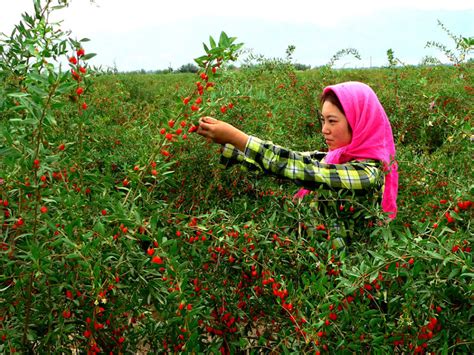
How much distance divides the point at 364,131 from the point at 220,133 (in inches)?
27.6

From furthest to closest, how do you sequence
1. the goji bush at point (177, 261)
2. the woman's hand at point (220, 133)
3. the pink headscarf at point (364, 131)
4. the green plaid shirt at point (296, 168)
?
1. the pink headscarf at point (364, 131)
2. the green plaid shirt at point (296, 168)
3. the woman's hand at point (220, 133)
4. the goji bush at point (177, 261)

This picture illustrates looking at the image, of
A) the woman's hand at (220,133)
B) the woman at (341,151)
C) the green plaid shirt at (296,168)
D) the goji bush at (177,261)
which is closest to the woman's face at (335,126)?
the woman at (341,151)

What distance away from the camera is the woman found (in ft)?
6.97

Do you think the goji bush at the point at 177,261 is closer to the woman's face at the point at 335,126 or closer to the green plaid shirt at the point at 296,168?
the green plaid shirt at the point at 296,168

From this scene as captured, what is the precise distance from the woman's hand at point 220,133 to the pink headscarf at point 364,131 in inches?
17.0

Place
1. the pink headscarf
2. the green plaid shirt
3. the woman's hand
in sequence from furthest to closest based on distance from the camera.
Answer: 1. the pink headscarf
2. the green plaid shirt
3. the woman's hand

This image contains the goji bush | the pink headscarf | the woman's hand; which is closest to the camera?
the goji bush

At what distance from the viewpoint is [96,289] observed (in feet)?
4.73

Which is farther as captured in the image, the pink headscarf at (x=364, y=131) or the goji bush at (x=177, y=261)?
the pink headscarf at (x=364, y=131)

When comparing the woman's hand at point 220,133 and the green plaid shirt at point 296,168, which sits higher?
the woman's hand at point 220,133

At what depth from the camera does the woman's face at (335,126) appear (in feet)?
8.13

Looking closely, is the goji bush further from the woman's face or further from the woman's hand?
the woman's face

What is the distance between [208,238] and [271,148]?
0.49m

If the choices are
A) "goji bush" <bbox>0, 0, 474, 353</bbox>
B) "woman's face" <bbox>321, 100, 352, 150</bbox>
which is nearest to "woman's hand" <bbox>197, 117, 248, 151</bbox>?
"goji bush" <bbox>0, 0, 474, 353</bbox>
